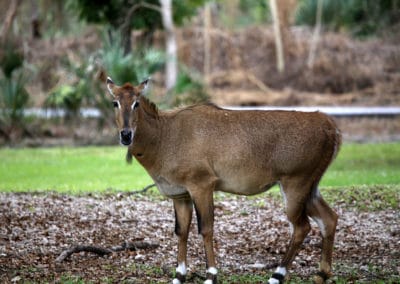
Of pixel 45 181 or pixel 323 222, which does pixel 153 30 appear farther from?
pixel 323 222

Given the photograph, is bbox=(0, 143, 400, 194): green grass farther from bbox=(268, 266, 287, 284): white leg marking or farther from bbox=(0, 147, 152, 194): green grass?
bbox=(268, 266, 287, 284): white leg marking

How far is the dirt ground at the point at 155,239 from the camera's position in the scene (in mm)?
9867

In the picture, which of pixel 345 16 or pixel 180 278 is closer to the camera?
pixel 180 278

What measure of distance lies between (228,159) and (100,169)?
444 inches

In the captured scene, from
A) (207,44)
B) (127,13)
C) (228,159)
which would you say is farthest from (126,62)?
(228,159)

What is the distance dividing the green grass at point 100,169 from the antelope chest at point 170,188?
628cm

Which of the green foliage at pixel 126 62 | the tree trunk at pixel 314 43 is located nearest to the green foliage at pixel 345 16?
the tree trunk at pixel 314 43

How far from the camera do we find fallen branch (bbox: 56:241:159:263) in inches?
407

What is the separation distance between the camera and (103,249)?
10633mm

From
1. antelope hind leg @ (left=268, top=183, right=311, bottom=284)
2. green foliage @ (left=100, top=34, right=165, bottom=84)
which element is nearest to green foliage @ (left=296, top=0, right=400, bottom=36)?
green foliage @ (left=100, top=34, right=165, bottom=84)

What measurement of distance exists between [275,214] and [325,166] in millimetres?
3672

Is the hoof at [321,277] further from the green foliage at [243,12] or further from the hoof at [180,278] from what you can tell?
the green foliage at [243,12]

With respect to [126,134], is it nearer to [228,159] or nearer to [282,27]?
[228,159]

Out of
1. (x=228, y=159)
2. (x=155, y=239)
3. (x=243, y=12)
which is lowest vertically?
(x=155, y=239)
